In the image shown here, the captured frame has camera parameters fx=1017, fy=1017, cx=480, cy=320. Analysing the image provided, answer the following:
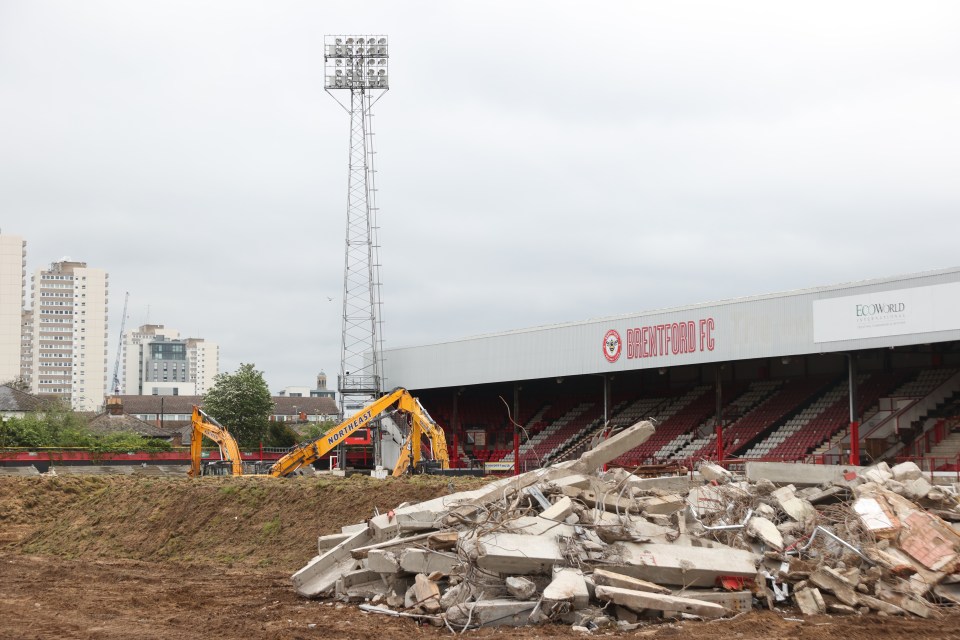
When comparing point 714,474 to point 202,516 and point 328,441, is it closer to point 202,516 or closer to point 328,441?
point 202,516

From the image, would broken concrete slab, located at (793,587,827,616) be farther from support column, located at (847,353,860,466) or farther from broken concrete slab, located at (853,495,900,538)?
support column, located at (847,353,860,466)

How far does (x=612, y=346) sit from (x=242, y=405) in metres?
43.2

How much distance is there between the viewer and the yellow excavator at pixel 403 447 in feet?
118

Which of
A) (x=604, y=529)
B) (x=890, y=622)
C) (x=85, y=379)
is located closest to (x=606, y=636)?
(x=604, y=529)

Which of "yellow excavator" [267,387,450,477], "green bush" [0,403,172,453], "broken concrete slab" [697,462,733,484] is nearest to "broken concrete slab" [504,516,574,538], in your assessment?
"broken concrete slab" [697,462,733,484]

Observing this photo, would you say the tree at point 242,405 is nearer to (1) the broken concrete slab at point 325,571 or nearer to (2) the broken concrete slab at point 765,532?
(1) the broken concrete slab at point 325,571

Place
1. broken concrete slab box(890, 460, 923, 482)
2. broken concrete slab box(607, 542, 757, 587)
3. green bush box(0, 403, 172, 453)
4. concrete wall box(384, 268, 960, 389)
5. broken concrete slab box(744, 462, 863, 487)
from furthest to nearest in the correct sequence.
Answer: green bush box(0, 403, 172, 453), concrete wall box(384, 268, 960, 389), broken concrete slab box(744, 462, 863, 487), broken concrete slab box(890, 460, 923, 482), broken concrete slab box(607, 542, 757, 587)

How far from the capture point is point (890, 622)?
13133mm

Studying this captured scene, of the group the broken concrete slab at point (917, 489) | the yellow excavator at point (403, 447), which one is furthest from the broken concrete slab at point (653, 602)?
the yellow excavator at point (403, 447)

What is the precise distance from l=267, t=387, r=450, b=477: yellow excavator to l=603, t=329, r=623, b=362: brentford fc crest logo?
861cm

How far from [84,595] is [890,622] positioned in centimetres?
1240

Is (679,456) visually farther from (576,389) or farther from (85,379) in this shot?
(85,379)

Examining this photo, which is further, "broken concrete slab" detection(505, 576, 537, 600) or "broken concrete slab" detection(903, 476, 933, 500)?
"broken concrete slab" detection(903, 476, 933, 500)

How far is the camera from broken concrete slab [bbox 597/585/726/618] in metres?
13.4
